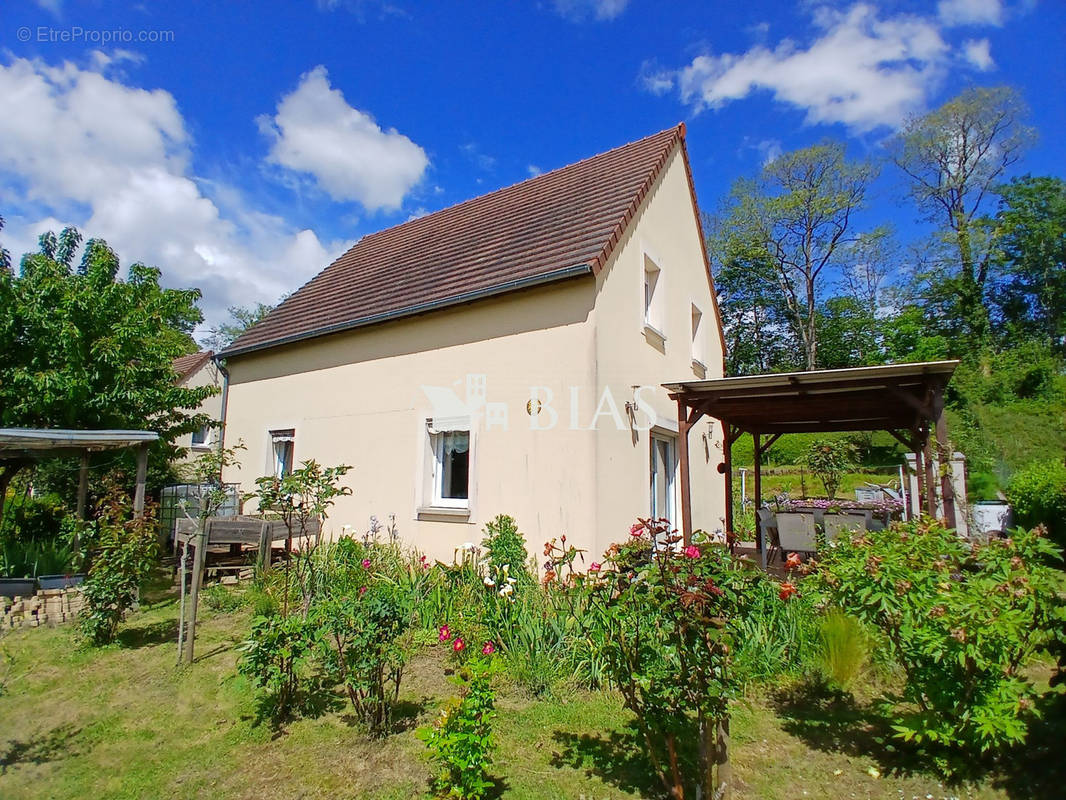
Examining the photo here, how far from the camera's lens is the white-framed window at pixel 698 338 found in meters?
11.2

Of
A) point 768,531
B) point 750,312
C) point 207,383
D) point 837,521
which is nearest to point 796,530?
point 837,521

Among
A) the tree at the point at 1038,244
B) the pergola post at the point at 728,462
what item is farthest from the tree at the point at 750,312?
the pergola post at the point at 728,462

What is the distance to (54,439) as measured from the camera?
24.2 feet

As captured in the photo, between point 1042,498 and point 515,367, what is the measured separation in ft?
39.2

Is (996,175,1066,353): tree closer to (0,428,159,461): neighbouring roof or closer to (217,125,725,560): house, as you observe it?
(217,125,725,560): house

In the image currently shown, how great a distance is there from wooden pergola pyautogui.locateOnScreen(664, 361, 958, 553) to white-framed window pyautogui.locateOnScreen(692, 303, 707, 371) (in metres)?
1.53

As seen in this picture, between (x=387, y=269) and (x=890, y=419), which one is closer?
(x=890, y=419)

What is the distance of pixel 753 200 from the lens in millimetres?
32031

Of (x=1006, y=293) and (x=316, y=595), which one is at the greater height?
(x=1006, y=293)

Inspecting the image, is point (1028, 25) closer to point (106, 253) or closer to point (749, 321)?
point (106, 253)

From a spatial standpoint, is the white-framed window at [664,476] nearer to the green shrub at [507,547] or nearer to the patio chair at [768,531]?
the patio chair at [768,531]

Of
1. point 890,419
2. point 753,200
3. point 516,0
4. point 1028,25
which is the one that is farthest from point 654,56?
point 753,200

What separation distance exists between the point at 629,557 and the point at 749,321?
35.8 metres

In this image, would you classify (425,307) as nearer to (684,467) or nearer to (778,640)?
(684,467)
